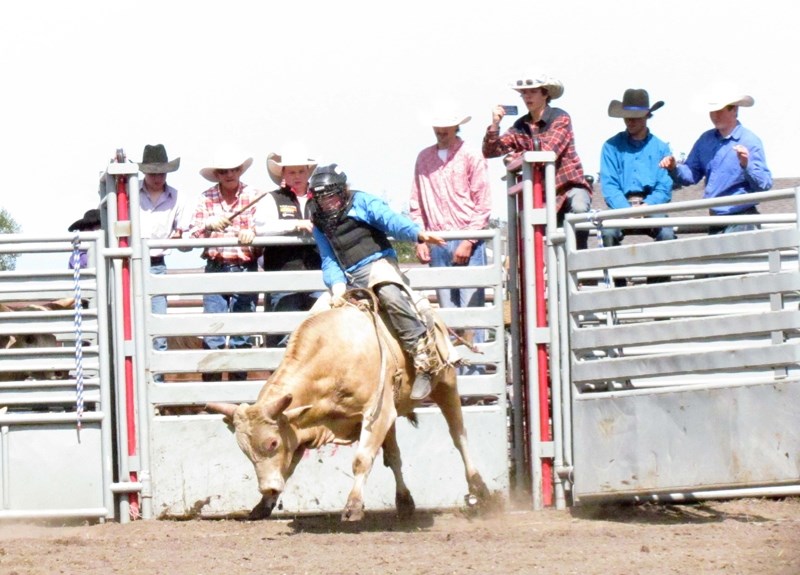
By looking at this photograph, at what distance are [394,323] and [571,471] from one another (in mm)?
1630

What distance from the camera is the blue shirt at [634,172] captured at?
34.0 ft

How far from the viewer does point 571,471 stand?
9336mm

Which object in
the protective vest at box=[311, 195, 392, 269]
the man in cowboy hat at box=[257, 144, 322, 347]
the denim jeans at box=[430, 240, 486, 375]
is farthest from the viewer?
the denim jeans at box=[430, 240, 486, 375]

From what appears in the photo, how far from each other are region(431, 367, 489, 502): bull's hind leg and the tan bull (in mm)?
76

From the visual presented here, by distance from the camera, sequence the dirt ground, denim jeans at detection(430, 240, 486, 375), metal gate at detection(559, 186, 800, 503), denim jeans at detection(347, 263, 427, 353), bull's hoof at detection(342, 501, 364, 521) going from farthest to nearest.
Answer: denim jeans at detection(430, 240, 486, 375) < denim jeans at detection(347, 263, 427, 353) < bull's hoof at detection(342, 501, 364, 521) < metal gate at detection(559, 186, 800, 503) < the dirt ground

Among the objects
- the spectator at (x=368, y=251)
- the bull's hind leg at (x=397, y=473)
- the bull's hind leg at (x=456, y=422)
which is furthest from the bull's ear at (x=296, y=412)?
the bull's hind leg at (x=456, y=422)

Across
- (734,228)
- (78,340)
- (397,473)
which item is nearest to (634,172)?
(734,228)

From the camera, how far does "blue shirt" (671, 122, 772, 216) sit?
33.3ft

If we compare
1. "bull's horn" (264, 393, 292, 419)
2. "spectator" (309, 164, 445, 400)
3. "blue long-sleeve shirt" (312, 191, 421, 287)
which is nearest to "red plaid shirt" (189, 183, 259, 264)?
"blue long-sleeve shirt" (312, 191, 421, 287)

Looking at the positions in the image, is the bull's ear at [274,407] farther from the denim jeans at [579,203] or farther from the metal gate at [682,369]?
the denim jeans at [579,203]

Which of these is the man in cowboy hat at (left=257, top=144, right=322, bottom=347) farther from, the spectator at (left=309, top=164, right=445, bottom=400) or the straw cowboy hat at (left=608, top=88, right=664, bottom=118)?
the straw cowboy hat at (left=608, top=88, right=664, bottom=118)

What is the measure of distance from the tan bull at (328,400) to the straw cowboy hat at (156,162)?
229 centimetres

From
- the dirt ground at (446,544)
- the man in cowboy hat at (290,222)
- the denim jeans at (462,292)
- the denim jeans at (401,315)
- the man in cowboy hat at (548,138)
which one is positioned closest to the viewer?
the dirt ground at (446,544)

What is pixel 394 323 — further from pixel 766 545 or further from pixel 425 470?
pixel 766 545
